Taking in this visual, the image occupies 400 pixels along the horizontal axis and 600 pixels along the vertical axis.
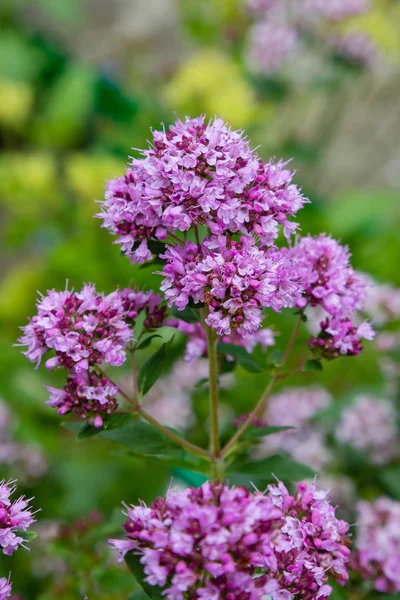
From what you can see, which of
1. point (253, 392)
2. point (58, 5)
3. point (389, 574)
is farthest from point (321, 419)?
point (58, 5)

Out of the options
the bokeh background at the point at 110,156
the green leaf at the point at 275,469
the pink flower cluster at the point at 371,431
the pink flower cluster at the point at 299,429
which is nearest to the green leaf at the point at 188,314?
the green leaf at the point at 275,469

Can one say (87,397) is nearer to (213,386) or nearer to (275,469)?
(213,386)

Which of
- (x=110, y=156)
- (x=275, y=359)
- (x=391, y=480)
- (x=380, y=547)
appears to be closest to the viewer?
(x=275, y=359)

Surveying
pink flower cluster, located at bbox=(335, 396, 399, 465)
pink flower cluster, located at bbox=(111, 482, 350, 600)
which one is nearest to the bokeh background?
pink flower cluster, located at bbox=(335, 396, 399, 465)

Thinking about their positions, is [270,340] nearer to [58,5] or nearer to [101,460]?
[101,460]

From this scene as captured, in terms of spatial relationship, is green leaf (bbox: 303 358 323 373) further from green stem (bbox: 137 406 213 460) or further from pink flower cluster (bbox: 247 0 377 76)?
pink flower cluster (bbox: 247 0 377 76)

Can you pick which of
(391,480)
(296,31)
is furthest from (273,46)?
(391,480)
